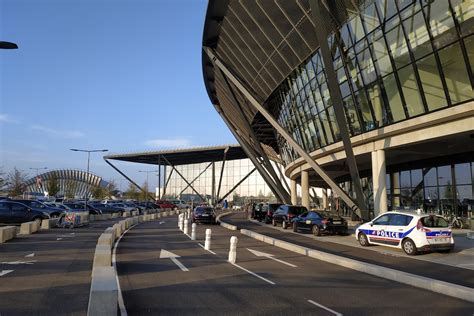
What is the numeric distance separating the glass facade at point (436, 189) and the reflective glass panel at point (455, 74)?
10995 millimetres

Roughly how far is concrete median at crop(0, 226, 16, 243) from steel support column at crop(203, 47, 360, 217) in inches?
658

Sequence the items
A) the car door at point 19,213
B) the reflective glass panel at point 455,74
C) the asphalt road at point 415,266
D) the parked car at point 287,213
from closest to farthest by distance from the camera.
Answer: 1. the asphalt road at point 415,266
2. the reflective glass panel at point 455,74
3. the car door at point 19,213
4. the parked car at point 287,213

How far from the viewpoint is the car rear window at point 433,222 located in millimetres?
15867

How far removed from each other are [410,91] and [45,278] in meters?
18.1

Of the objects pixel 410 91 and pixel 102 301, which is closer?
pixel 102 301

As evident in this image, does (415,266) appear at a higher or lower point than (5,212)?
lower

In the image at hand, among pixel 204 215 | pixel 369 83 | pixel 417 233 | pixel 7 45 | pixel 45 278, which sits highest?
pixel 369 83

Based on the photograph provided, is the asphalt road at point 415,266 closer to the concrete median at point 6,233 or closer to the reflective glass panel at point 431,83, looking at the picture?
the reflective glass panel at point 431,83

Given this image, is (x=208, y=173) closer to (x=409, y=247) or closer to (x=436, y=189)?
(x=436, y=189)

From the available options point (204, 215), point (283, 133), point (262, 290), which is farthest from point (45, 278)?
point (204, 215)

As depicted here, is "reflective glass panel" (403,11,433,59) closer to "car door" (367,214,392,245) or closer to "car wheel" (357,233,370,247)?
"car door" (367,214,392,245)

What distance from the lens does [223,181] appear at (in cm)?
11881

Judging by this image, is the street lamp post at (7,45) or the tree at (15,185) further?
the tree at (15,185)

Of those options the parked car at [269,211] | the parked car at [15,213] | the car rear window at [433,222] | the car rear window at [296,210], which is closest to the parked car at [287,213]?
the car rear window at [296,210]
